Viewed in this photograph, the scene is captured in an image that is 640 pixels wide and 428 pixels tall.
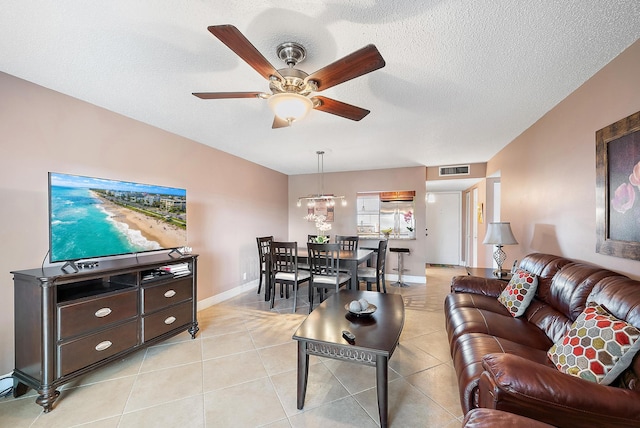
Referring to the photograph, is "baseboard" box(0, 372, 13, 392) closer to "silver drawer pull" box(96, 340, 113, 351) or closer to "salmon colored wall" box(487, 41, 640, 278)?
"silver drawer pull" box(96, 340, 113, 351)

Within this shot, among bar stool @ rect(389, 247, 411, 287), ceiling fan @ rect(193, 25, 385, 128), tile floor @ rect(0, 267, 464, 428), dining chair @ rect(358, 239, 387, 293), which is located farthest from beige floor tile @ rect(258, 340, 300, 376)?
bar stool @ rect(389, 247, 411, 287)

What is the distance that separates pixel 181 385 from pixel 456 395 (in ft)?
7.08

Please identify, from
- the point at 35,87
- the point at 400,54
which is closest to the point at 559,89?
the point at 400,54

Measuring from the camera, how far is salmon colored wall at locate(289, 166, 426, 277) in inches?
218

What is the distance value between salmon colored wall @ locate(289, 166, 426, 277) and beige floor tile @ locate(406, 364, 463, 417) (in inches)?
134

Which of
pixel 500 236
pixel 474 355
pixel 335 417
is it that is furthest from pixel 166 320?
pixel 500 236

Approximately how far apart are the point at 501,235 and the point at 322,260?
7.45 ft

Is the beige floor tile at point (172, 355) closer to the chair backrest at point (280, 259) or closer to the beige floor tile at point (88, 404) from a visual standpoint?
the beige floor tile at point (88, 404)

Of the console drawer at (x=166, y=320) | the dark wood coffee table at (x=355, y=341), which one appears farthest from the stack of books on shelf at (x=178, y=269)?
the dark wood coffee table at (x=355, y=341)

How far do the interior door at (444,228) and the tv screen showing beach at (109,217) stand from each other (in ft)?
21.1

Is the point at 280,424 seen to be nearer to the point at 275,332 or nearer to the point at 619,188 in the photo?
the point at 275,332

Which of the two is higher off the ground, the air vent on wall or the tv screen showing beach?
the air vent on wall

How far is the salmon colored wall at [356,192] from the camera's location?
18.2ft

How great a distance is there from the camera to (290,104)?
168 centimetres
